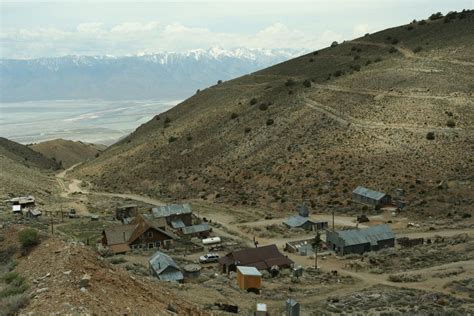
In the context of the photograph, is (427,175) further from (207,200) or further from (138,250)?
(138,250)

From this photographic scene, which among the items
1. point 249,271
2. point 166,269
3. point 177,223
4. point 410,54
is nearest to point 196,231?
point 177,223

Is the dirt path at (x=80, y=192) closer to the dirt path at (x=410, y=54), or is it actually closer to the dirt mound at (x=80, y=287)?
the dirt mound at (x=80, y=287)

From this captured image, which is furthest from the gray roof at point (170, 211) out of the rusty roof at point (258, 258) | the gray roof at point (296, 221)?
the rusty roof at point (258, 258)

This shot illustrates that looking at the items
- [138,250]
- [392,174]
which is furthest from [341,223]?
[138,250]

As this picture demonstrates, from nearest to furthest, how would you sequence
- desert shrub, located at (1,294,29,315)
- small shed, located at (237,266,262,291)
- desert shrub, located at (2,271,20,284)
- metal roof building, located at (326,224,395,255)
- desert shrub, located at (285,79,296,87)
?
desert shrub, located at (1,294,29,315) < desert shrub, located at (2,271,20,284) < small shed, located at (237,266,262,291) < metal roof building, located at (326,224,395,255) < desert shrub, located at (285,79,296,87)

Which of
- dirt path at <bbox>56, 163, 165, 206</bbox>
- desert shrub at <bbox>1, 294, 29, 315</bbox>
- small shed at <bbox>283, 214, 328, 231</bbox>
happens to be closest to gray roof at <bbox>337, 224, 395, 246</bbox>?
small shed at <bbox>283, 214, 328, 231</bbox>

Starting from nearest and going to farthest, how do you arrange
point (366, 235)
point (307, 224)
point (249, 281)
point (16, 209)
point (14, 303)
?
point (14, 303) → point (249, 281) → point (366, 235) → point (16, 209) → point (307, 224)

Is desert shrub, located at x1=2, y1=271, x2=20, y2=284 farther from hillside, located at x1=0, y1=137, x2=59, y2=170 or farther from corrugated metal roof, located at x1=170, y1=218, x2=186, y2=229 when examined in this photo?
hillside, located at x1=0, y1=137, x2=59, y2=170

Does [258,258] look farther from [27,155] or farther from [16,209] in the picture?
[27,155]
